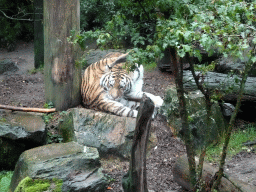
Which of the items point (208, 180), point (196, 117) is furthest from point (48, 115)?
point (208, 180)

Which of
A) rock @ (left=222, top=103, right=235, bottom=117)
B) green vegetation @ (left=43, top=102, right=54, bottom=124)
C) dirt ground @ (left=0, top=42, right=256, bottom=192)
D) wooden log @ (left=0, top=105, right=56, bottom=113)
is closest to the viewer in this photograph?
dirt ground @ (left=0, top=42, right=256, bottom=192)

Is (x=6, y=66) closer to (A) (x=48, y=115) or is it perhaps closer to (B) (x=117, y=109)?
(A) (x=48, y=115)

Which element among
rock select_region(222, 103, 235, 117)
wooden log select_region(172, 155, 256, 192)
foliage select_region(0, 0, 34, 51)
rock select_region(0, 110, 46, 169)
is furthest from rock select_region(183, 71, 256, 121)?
foliage select_region(0, 0, 34, 51)

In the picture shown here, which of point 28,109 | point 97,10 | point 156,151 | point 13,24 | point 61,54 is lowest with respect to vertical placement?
point 156,151

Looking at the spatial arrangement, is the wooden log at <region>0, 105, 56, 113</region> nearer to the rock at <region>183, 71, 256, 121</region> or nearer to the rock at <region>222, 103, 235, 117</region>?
the rock at <region>183, 71, 256, 121</region>

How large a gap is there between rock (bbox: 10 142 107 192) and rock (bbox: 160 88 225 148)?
2.00 meters

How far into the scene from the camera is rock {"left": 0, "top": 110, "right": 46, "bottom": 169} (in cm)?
459

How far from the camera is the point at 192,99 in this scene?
5547 mm

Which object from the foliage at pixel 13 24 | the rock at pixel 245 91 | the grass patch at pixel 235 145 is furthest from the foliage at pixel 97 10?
the grass patch at pixel 235 145

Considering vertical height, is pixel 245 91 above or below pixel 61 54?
below

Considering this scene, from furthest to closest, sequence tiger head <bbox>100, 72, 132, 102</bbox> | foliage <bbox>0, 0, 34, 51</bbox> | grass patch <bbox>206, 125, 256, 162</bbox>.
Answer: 1. foliage <bbox>0, 0, 34, 51</bbox>
2. tiger head <bbox>100, 72, 132, 102</bbox>
3. grass patch <bbox>206, 125, 256, 162</bbox>

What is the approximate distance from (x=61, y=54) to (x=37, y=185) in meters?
2.68

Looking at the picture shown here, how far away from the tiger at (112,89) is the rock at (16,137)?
1.15 m

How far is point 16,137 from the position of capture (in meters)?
4.57
